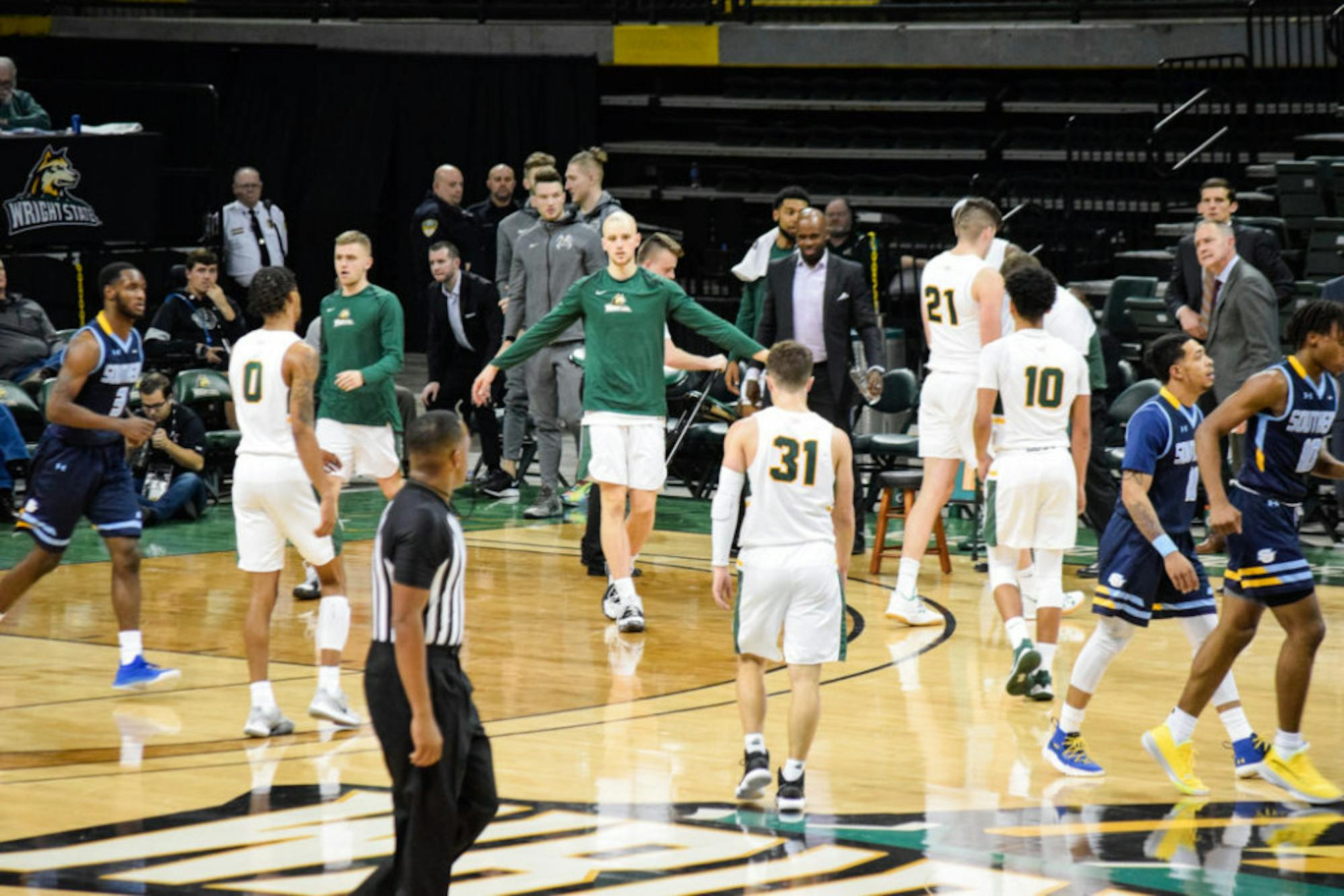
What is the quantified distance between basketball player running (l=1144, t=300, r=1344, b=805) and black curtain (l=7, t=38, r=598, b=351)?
13.4 m

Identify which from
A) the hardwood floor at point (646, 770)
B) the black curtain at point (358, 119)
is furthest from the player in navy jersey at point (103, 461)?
the black curtain at point (358, 119)

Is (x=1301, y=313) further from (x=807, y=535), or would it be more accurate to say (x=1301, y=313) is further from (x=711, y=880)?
(x=711, y=880)

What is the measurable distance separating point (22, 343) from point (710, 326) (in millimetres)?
6035

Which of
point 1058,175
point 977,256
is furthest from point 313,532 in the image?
point 1058,175

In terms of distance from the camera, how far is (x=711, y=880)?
5777 millimetres

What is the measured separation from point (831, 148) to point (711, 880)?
14479 mm

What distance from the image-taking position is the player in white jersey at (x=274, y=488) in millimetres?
7508

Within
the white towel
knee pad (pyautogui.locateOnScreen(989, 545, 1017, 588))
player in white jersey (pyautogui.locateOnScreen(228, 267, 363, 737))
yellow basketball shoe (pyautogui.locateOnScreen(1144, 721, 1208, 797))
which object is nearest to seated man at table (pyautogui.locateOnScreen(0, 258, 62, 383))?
the white towel

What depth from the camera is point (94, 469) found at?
8.29 meters

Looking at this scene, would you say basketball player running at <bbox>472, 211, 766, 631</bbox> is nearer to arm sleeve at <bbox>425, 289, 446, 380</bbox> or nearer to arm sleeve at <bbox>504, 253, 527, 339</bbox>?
arm sleeve at <bbox>504, 253, 527, 339</bbox>

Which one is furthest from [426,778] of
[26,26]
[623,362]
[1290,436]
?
[26,26]

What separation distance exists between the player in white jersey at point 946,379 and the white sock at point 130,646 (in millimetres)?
3460

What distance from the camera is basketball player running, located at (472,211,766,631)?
9656mm

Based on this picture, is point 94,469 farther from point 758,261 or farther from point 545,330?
point 758,261
